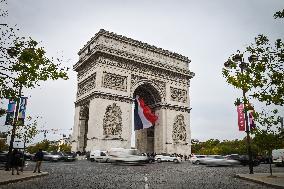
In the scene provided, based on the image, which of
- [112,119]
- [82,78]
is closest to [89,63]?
[82,78]

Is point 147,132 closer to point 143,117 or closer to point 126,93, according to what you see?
point 143,117

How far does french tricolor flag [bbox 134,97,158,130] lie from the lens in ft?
133

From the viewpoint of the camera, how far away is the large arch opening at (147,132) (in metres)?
45.3

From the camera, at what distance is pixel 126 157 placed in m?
28.5

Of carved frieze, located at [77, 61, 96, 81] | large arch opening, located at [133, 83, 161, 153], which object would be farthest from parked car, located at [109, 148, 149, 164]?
large arch opening, located at [133, 83, 161, 153]

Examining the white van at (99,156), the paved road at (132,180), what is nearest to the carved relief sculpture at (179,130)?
the white van at (99,156)

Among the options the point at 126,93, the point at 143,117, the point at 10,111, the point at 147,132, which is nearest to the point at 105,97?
the point at 126,93

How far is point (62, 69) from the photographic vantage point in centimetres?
1173

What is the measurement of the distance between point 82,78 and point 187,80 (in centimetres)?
1649

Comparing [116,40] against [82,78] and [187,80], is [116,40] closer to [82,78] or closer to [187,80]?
[82,78]

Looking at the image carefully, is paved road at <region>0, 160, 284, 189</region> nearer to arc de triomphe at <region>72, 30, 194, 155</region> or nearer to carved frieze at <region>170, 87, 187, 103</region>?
arc de triomphe at <region>72, 30, 194, 155</region>

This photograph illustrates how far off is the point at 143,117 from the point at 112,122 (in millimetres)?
4793

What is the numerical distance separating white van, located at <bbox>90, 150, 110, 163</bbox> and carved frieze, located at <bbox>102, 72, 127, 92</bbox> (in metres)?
9.27

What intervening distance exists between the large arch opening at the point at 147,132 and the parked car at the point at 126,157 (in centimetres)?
1613
